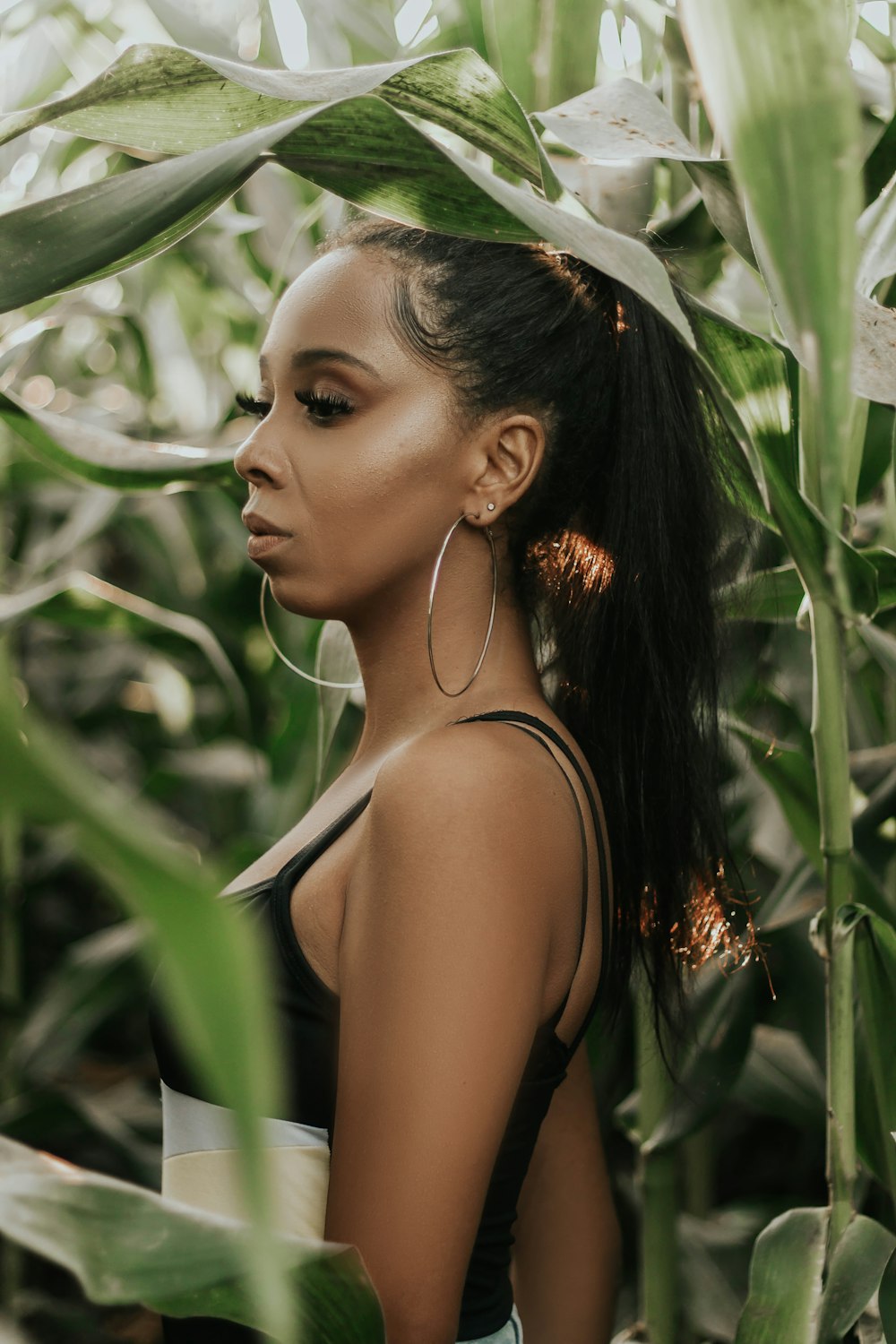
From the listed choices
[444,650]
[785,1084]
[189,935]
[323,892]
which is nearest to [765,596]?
[444,650]

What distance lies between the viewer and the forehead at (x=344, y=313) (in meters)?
0.56

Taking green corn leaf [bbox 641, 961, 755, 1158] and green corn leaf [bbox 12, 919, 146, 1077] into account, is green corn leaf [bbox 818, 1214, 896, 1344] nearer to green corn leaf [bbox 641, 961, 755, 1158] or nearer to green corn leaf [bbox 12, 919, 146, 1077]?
green corn leaf [bbox 641, 961, 755, 1158]

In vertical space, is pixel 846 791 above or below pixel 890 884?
above

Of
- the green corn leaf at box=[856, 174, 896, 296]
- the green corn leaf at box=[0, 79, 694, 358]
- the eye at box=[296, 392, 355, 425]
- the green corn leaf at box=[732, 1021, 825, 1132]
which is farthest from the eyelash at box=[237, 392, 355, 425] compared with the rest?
the green corn leaf at box=[732, 1021, 825, 1132]

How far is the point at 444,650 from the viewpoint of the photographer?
60 cm

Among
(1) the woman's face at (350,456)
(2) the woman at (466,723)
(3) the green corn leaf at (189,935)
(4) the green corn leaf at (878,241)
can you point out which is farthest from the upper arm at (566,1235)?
(3) the green corn leaf at (189,935)

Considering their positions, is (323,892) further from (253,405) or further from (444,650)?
(253,405)

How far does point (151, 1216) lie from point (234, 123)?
0.36m

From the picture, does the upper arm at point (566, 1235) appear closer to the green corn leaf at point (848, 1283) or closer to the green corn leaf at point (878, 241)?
the green corn leaf at point (848, 1283)

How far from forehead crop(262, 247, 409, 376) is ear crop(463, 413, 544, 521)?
0.05 metres

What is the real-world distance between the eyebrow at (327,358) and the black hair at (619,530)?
3 centimetres

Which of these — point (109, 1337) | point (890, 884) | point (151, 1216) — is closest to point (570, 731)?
point (890, 884)

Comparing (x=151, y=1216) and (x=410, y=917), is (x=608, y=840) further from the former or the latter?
(x=151, y=1216)

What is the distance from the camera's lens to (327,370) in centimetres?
56
